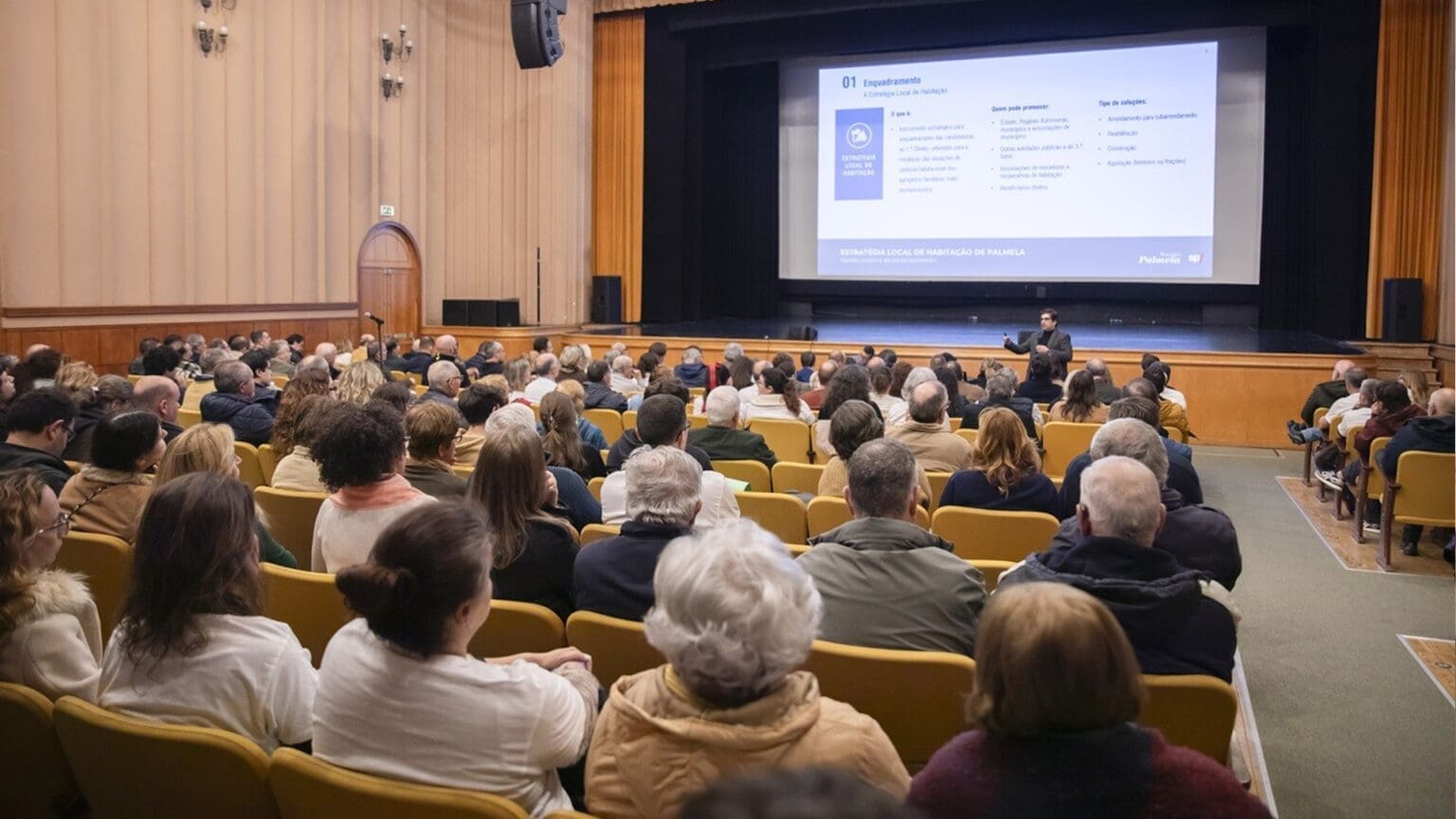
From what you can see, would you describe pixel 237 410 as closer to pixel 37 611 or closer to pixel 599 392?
pixel 599 392

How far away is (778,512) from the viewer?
446 cm

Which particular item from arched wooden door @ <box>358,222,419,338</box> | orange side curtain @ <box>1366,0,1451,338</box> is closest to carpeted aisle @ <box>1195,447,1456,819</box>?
orange side curtain @ <box>1366,0,1451,338</box>

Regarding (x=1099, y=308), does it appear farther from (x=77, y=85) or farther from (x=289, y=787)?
(x=289, y=787)

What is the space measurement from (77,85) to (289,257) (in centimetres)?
296

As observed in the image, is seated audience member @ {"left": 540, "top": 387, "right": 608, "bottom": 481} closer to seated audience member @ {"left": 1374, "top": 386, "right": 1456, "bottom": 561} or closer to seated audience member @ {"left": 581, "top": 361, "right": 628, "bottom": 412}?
seated audience member @ {"left": 581, "top": 361, "right": 628, "bottom": 412}

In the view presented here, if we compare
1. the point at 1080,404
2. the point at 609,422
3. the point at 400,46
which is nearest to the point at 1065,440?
the point at 1080,404

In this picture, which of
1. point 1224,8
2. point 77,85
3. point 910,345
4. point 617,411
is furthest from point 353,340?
A: point 1224,8

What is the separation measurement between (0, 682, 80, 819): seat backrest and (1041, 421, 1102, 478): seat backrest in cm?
521

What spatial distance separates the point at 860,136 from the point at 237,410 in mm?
11271

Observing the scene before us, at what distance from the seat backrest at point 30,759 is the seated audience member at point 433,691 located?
602 millimetres

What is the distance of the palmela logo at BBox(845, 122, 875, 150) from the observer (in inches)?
612

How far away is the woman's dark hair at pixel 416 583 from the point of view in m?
1.94

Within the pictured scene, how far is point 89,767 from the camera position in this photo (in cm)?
209

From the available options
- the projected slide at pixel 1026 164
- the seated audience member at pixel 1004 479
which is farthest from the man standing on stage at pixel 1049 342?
the seated audience member at pixel 1004 479
